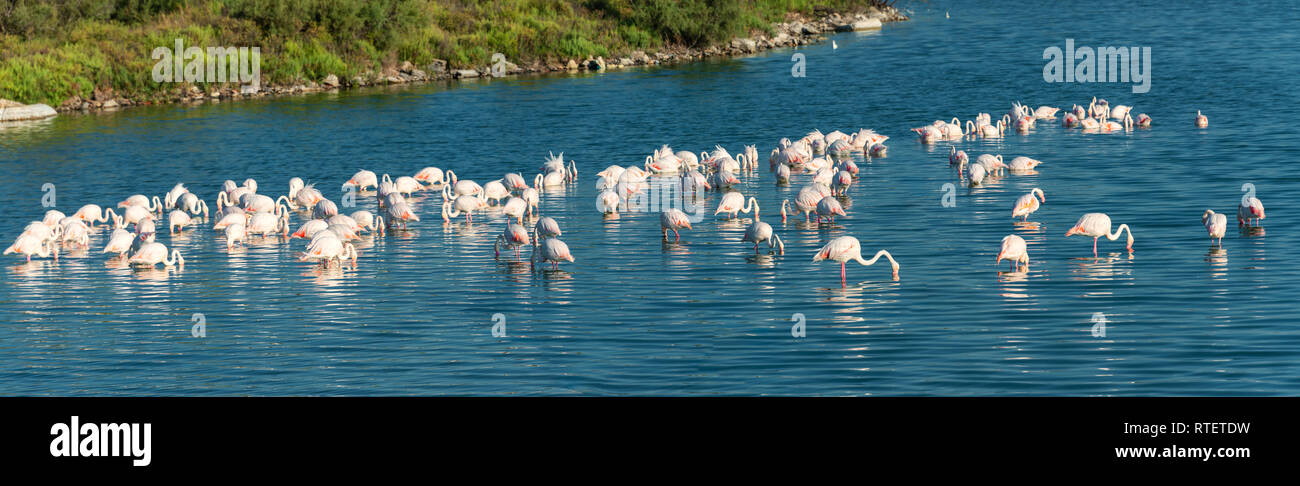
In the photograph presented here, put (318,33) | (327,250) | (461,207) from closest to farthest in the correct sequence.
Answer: (327,250), (461,207), (318,33)

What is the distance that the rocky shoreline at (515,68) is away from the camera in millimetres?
52062

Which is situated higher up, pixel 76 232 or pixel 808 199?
pixel 808 199

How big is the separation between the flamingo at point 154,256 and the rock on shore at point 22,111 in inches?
1135

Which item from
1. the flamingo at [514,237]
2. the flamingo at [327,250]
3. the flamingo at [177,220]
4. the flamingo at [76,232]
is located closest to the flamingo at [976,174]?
the flamingo at [514,237]

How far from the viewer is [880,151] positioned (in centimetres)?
3278

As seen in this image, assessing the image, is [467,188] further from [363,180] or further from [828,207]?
[828,207]

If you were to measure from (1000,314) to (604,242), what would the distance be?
8.12m

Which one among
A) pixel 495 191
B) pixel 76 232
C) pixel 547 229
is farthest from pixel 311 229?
pixel 495 191

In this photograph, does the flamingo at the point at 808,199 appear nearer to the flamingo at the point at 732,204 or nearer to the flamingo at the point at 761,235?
the flamingo at the point at 732,204

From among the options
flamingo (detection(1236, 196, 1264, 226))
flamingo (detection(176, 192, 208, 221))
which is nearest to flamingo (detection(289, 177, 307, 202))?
flamingo (detection(176, 192, 208, 221))

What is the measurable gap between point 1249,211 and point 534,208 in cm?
1245

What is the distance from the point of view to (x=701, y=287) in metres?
19.1

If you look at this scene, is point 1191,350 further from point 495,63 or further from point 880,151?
point 495,63

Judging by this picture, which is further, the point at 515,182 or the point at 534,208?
the point at 515,182
